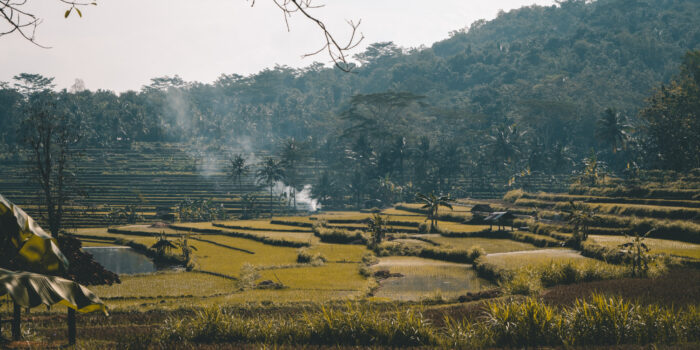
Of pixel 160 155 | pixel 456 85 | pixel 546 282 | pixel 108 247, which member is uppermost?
pixel 456 85

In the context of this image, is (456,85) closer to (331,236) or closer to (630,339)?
(331,236)

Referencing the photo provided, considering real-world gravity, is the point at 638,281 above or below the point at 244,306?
above

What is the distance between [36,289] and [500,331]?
675 cm

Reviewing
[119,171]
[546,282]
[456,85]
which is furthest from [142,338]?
[456,85]

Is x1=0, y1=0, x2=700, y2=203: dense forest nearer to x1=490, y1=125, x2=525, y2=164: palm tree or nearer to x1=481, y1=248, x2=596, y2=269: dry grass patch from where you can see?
x1=490, y1=125, x2=525, y2=164: palm tree

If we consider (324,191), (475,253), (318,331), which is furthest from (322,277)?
(324,191)

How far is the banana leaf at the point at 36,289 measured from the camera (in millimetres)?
4633

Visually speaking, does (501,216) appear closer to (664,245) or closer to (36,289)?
(664,245)

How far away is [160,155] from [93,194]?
88.0 feet

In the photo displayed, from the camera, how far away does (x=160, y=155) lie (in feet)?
329

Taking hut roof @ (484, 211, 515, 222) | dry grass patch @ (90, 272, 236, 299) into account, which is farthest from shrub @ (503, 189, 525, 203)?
dry grass patch @ (90, 272, 236, 299)

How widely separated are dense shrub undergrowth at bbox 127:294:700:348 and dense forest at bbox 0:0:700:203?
48.9 metres

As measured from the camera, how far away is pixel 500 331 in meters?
8.55

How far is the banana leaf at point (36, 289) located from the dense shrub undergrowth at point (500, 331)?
3.43m
